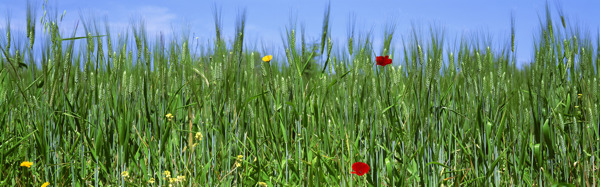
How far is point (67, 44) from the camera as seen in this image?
1.52m

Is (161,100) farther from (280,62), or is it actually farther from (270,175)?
(280,62)

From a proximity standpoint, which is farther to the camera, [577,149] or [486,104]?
[577,149]

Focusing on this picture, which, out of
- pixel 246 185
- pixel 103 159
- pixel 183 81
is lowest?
pixel 246 185

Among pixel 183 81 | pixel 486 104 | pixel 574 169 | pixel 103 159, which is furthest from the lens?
pixel 183 81

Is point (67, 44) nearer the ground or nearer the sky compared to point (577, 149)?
nearer the sky

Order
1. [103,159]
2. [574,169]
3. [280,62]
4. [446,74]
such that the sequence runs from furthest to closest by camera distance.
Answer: [280,62]
[446,74]
[103,159]
[574,169]

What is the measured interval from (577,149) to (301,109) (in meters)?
0.91

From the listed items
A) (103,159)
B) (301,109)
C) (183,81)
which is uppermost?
(183,81)

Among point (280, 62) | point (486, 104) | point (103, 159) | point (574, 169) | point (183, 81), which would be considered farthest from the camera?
point (280, 62)

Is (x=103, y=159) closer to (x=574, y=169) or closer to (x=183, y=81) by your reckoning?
(x=183, y=81)

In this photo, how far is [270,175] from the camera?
154cm

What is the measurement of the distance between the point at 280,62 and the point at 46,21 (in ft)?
3.35

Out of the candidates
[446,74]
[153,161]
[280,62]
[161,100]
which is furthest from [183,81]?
[446,74]

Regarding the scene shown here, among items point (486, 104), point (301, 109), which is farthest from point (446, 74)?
point (301, 109)
